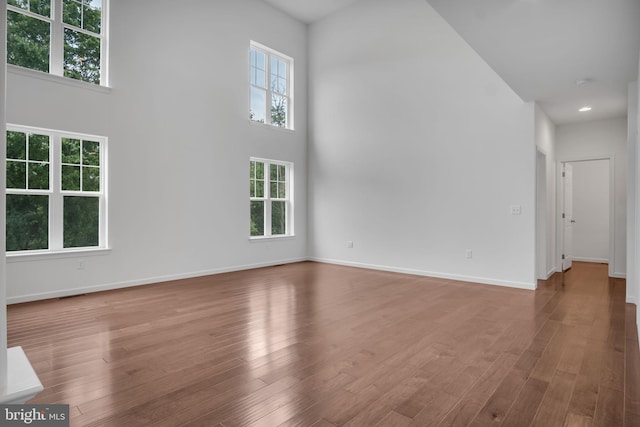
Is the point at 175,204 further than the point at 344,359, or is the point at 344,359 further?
the point at 175,204

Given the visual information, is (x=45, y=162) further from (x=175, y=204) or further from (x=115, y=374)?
(x=115, y=374)

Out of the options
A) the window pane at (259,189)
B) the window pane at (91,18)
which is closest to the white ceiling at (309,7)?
the window pane at (91,18)

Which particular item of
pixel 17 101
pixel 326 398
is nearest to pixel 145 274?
pixel 17 101

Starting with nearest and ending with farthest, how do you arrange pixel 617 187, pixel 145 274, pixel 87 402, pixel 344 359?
pixel 87 402 → pixel 344 359 → pixel 145 274 → pixel 617 187

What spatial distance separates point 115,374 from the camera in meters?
2.61

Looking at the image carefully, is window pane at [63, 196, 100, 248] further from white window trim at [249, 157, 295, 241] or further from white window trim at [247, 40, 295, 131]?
white window trim at [247, 40, 295, 131]

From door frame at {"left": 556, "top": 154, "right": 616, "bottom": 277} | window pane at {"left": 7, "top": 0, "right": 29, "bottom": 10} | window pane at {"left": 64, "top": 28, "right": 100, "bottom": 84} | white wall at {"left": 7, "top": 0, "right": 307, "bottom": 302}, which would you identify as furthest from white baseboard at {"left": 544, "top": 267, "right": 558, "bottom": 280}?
window pane at {"left": 7, "top": 0, "right": 29, "bottom": 10}

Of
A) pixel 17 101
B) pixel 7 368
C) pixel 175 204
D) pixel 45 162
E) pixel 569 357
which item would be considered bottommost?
pixel 569 357

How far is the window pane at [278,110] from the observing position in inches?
306

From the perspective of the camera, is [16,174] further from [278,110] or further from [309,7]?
[309,7]

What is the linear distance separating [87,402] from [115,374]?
0.39m

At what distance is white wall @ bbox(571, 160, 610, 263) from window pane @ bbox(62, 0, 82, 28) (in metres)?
9.46

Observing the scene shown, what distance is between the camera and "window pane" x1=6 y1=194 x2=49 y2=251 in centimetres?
454

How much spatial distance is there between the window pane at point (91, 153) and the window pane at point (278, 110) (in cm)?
347
